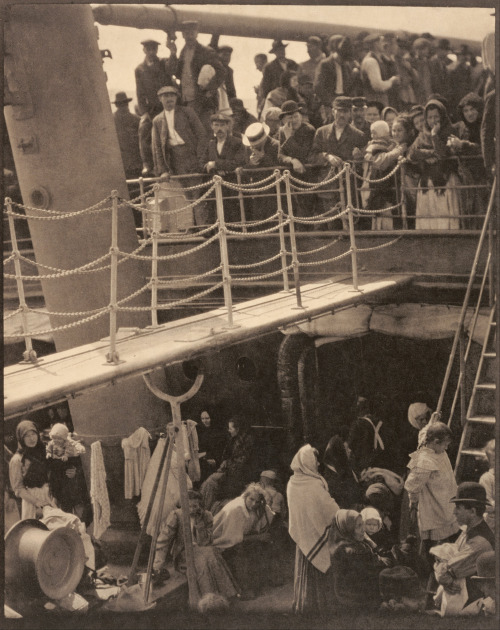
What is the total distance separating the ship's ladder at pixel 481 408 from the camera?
5.34 m

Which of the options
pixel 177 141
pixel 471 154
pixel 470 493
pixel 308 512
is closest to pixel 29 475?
pixel 308 512

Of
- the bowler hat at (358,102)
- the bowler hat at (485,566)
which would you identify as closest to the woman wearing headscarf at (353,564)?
the bowler hat at (485,566)

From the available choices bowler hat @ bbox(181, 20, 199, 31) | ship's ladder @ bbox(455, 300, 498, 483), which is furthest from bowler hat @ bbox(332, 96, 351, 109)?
ship's ladder @ bbox(455, 300, 498, 483)

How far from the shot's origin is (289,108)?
6520mm

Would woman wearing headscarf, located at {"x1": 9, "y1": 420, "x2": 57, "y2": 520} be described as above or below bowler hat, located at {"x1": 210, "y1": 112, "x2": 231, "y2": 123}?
below

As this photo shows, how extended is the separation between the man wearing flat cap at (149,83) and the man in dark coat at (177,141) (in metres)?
0.06

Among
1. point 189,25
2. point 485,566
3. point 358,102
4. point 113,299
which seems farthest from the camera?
point 358,102

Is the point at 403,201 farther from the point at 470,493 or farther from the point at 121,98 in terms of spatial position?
the point at 470,493

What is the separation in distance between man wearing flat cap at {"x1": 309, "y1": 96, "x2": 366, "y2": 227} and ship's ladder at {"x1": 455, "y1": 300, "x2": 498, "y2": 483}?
1.62 m

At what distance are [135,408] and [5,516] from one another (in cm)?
99

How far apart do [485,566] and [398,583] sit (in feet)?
1.52

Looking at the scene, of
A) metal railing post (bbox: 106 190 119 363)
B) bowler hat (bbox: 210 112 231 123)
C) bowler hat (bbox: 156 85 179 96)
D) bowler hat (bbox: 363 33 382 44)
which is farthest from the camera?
bowler hat (bbox: 210 112 231 123)

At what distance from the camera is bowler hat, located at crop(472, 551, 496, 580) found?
515 cm

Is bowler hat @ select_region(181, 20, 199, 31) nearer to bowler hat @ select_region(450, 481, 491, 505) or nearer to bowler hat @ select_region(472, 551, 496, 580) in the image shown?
bowler hat @ select_region(450, 481, 491, 505)
